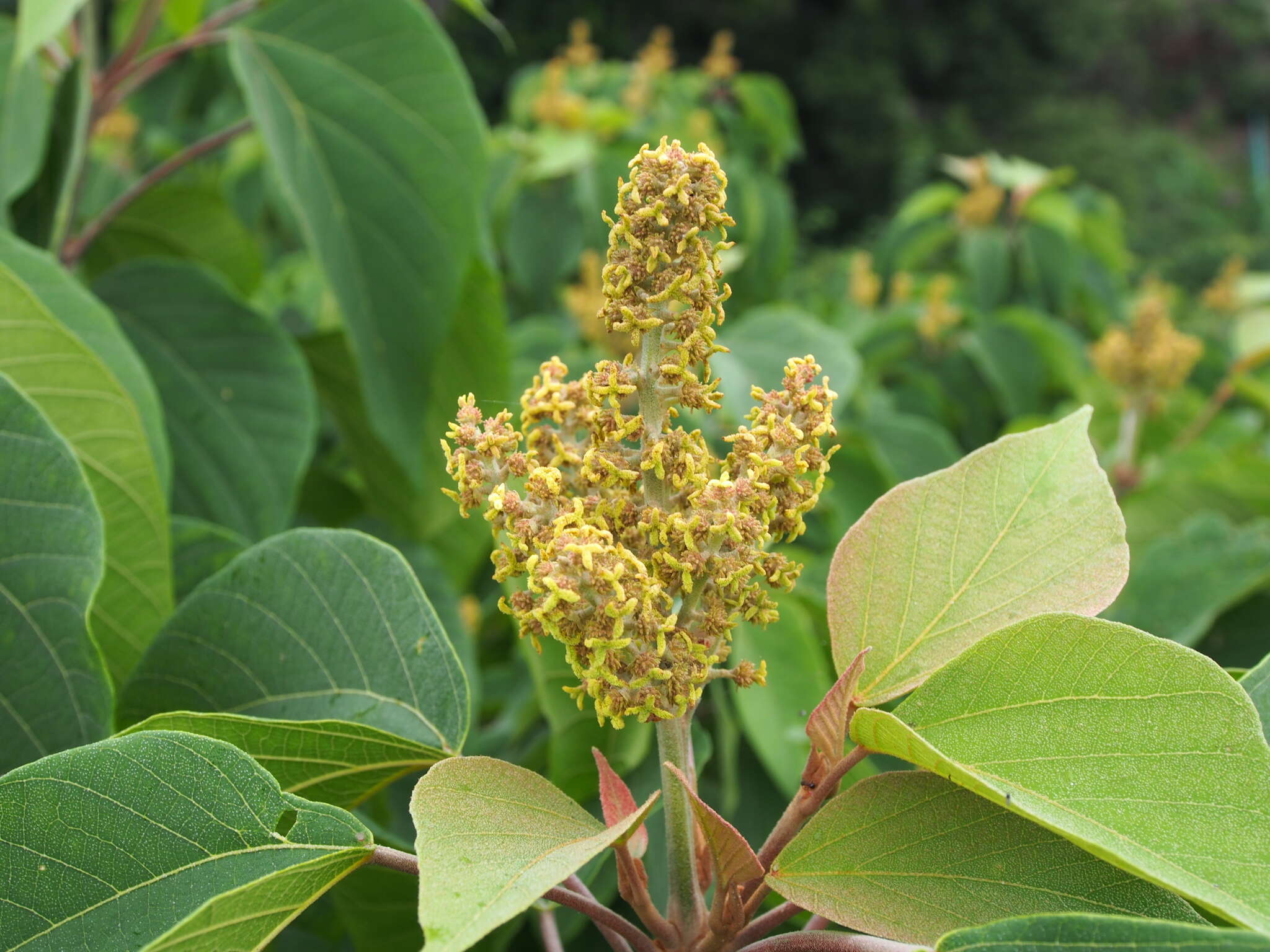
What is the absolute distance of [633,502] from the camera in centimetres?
59

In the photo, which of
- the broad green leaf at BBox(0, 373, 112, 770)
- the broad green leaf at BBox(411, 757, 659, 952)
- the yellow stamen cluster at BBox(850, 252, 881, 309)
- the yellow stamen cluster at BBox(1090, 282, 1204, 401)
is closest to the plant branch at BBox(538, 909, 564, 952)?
the broad green leaf at BBox(411, 757, 659, 952)

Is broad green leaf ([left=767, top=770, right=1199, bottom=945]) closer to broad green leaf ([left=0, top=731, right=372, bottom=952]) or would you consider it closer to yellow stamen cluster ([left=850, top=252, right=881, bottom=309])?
broad green leaf ([left=0, top=731, right=372, bottom=952])

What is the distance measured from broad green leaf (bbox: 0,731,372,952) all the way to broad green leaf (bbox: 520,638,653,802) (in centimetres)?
45

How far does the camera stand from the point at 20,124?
4.08ft

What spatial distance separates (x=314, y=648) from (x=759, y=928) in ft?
1.13

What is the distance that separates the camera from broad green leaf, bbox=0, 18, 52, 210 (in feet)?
3.95

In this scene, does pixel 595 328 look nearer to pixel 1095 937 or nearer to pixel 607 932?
pixel 607 932

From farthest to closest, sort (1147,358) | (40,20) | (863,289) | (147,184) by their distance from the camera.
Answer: (863,289) → (1147,358) → (147,184) → (40,20)

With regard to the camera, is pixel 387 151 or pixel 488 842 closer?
pixel 488 842

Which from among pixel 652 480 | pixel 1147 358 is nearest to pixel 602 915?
pixel 652 480

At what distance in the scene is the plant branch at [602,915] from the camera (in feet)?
1.97

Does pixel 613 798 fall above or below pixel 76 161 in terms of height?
below

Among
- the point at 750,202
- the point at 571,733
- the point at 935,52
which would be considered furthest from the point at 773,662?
the point at 935,52

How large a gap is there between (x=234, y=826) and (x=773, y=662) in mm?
704
